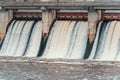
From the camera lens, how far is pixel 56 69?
90.9ft

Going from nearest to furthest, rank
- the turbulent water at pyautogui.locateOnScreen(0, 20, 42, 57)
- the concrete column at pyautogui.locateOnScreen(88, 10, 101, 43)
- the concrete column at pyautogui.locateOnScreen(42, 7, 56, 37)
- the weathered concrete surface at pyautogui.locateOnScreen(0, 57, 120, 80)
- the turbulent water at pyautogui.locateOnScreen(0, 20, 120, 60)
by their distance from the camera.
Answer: the weathered concrete surface at pyautogui.locateOnScreen(0, 57, 120, 80), the turbulent water at pyautogui.locateOnScreen(0, 20, 120, 60), the concrete column at pyautogui.locateOnScreen(88, 10, 101, 43), the turbulent water at pyautogui.locateOnScreen(0, 20, 42, 57), the concrete column at pyautogui.locateOnScreen(42, 7, 56, 37)

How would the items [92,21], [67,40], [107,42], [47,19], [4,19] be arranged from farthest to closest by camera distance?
[4,19] → [47,19] → [67,40] → [92,21] → [107,42]

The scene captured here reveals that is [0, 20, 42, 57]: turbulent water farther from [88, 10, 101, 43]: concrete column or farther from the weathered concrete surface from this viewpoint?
[88, 10, 101, 43]: concrete column

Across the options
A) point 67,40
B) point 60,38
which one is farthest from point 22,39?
point 67,40

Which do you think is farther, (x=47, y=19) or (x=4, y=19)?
(x=4, y=19)

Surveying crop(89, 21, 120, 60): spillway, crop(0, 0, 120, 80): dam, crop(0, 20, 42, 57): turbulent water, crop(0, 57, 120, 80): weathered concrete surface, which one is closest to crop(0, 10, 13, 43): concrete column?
crop(0, 0, 120, 80): dam

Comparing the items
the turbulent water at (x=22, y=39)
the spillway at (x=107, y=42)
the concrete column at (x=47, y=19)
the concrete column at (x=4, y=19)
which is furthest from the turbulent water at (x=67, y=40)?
the concrete column at (x=4, y=19)

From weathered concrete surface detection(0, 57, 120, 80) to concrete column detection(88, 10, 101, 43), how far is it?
7.94 feet

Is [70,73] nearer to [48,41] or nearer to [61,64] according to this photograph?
[61,64]

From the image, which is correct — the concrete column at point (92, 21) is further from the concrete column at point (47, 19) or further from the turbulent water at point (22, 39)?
the turbulent water at point (22, 39)

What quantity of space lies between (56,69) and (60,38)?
246 inches

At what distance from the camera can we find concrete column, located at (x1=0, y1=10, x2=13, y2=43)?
36344 mm

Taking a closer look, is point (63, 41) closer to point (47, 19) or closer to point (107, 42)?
point (47, 19)

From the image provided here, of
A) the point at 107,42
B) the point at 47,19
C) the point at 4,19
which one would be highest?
the point at 47,19
